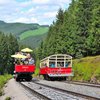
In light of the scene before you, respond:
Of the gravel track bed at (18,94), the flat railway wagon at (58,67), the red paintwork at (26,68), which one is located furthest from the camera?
the flat railway wagon at (58,67)

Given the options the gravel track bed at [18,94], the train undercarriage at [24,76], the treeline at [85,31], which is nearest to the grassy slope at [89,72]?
the train undercarriage at [24,76]

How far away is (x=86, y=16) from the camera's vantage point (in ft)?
218

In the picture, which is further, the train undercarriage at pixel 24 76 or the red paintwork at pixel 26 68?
the train undercarriage at pixel 24 76

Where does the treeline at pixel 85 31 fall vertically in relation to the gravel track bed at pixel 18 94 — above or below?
above

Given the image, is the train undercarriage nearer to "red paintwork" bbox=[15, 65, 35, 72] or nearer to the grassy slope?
"red paintwork" bbox=[15, 65, 35, 72]

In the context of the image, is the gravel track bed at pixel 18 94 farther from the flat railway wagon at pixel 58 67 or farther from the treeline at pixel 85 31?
the treeline at pixel 85 31

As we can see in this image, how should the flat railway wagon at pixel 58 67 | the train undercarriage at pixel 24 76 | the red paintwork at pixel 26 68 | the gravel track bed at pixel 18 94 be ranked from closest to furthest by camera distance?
1. the gravel track bed at pixel 18 94
2. the red paintwork at pixel 26 68
3. the train undercarriage at pixel 24 76
4. the flat railway wagon at pixel 58 67

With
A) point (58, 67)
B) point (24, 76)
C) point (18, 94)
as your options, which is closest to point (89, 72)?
point (58, 67)

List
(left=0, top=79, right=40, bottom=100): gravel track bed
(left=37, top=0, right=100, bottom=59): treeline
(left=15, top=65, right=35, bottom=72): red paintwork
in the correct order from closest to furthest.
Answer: (left=0, top=79, right=40, bottom=100): gravel track bed, (left=15, top=65, right=35, bottom=72): red paintwork, (left=37, top=0, right=100, bottom=59): treeline

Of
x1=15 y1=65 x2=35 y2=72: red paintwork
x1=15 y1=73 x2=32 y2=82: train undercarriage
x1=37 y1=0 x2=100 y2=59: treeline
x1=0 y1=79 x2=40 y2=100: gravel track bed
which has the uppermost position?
x1=37 y1=0 x2=100 y2=59: treeline

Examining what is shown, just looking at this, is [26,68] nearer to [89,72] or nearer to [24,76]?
[24,76]

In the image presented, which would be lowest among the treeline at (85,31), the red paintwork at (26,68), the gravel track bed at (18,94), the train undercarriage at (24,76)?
the gravel track bed at (18,94)

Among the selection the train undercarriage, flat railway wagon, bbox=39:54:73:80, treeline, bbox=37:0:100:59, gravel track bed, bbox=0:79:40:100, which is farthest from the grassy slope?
treeline, bbox=37:0:100:59

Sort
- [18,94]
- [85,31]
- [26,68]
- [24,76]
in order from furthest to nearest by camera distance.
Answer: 1. [85,31]
2. [24,76]
3. [26,68]
4. [18,94]
